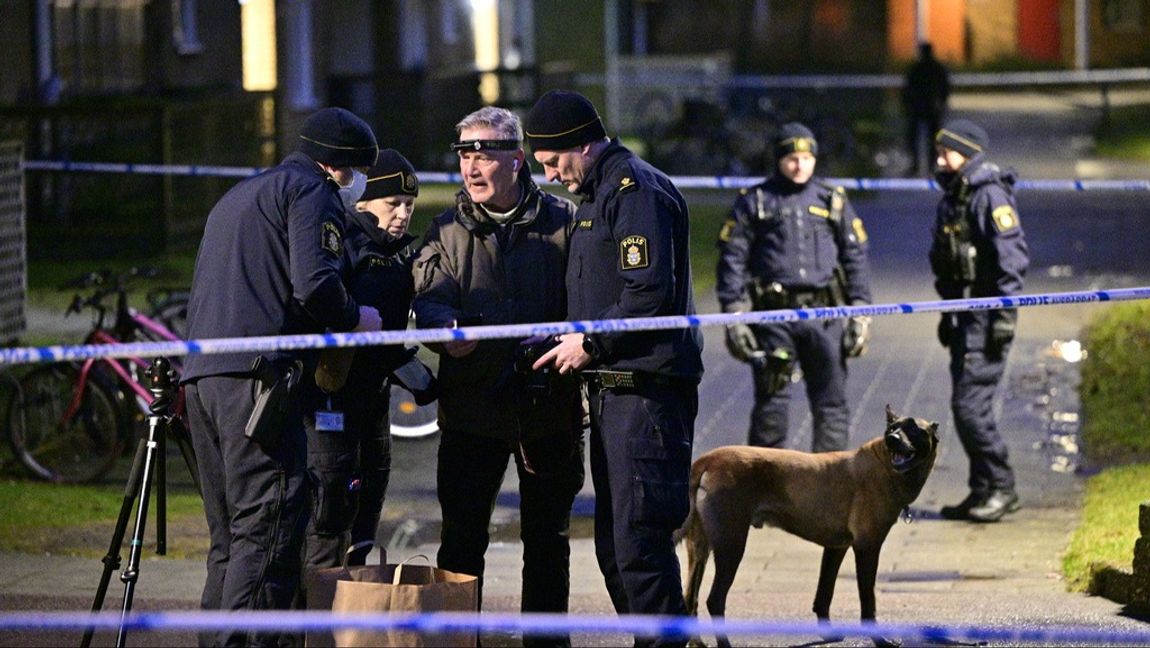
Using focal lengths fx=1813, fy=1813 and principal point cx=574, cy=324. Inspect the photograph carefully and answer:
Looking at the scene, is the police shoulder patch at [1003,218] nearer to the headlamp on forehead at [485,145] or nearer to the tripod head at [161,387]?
the headlamp on forehead at [485,145]

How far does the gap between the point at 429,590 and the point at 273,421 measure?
767 millimetres

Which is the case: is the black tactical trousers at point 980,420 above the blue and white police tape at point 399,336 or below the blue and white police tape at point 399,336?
below

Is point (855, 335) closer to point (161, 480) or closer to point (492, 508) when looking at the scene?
point (492, 508)

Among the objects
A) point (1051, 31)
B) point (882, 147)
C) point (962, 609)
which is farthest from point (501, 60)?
point (962, 609)

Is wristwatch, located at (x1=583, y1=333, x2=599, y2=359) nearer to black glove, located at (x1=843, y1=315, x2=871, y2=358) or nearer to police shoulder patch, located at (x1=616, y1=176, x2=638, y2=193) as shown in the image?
police shoulder patch, located at (x1=616, y1=176, x2=638, y2=193)

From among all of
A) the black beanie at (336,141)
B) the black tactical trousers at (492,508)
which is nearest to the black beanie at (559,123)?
the black beanie at (336,141)

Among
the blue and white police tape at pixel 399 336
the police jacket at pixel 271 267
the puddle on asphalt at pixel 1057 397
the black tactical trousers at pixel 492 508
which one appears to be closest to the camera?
the blue and white police tape at pixel 399 336

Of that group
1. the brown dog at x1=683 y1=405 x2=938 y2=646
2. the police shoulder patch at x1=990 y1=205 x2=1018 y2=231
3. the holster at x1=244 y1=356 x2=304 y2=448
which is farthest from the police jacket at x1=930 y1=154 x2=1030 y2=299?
the holster at x1=244 y1=356 x2=304 y2=448

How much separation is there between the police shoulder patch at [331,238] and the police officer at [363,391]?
41 centimetres

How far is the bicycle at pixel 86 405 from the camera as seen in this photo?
9.55 meters

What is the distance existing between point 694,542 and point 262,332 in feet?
6.66

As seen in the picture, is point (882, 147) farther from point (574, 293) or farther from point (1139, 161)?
point (574, 293)

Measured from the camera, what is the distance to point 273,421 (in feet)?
17.6

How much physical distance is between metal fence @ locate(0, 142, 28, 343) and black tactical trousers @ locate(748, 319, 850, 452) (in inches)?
211
